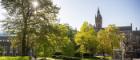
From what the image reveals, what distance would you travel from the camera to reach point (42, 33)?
129 ft

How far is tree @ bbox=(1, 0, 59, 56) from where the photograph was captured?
39.1 meters

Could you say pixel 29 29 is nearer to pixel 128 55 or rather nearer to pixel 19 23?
pixel 19 23

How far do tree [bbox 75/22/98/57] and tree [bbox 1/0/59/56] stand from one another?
1179 inches

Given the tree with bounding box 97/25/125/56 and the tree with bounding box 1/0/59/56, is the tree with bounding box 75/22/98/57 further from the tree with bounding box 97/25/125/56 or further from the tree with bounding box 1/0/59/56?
the tree with bounding box 1/0/59/56

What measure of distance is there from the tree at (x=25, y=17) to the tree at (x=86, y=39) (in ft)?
98.3

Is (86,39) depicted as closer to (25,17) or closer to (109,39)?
(109,39)

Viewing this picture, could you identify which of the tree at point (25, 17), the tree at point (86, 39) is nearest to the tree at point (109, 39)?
the tree at point (86, 39)

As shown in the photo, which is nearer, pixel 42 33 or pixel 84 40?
pixel 42 33

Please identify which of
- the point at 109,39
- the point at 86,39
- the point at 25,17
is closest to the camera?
the point at 25,17

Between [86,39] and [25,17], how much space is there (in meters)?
33.1

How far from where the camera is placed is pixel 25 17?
129 ft

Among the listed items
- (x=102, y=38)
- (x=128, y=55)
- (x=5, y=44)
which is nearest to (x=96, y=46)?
(x=102, y=38)

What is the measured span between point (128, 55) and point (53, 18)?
805 inches

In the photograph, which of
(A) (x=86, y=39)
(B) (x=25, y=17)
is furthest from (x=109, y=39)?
(B) (x=25, y=17)
